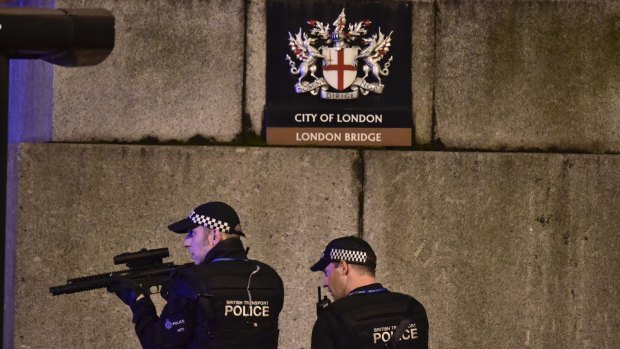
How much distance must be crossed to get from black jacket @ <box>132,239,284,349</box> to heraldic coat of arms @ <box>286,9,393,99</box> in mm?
2244

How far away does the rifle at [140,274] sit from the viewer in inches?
257

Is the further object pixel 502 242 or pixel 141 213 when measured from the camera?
pixel 502 242

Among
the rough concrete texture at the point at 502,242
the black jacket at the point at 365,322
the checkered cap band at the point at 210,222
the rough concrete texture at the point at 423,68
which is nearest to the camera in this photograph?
the black jacket at the point at 365,322

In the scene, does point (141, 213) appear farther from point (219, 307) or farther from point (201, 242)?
point (219, 307)

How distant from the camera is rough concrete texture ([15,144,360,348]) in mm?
7781

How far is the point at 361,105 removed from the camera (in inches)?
324

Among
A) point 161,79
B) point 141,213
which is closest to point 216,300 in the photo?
point 141,213

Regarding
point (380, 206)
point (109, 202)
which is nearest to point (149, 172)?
point (109, 202)

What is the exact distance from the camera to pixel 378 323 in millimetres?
5578

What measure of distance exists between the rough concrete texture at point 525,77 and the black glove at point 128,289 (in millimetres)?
2666

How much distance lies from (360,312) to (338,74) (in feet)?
9.66

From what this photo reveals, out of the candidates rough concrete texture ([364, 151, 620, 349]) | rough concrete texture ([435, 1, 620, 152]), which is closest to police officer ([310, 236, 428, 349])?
rough concrete texture ([364, 151, 620, 349])

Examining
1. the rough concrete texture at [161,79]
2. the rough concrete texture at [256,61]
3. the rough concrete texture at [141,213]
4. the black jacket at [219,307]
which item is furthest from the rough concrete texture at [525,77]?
the black jacket at [219,307]

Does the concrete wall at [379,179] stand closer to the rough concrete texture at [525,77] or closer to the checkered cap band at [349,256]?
the rough concrete texture at [525,77]
